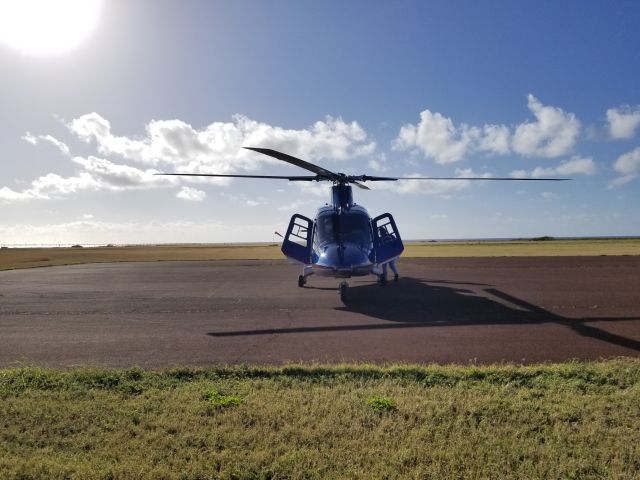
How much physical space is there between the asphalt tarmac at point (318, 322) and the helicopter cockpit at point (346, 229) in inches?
92.6

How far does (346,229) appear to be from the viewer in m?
17.6

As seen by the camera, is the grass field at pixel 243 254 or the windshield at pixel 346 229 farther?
the grass field at pixel 243 254

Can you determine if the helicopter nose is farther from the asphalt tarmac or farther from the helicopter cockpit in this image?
the asphalt tarmac

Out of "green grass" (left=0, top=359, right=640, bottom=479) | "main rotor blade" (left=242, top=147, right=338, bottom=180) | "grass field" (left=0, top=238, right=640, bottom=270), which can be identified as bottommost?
"green grass" (left=0, top=359, right=640, bottom=479)

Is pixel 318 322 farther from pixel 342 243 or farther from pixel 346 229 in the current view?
pixel 346 229

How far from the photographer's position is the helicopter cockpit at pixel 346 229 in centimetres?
1742

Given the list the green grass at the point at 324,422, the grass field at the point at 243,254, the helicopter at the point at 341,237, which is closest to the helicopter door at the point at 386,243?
the helicopter at the point at 341,237

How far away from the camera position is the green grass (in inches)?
189

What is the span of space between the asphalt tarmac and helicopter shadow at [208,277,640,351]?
4 cm

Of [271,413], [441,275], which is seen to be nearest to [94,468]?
[271,413]

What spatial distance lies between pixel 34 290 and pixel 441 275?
74.7 feet

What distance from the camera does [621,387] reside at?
722 centimetres

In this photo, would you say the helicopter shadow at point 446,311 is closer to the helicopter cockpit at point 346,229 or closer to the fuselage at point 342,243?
the fuselage at point 342,243

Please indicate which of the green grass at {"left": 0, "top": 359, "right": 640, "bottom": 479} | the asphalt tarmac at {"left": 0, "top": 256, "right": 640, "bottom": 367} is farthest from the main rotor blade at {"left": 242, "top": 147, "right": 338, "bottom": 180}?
the green grass at {"left": 0, "top": 359, "right": 640, "bottom": 479}
